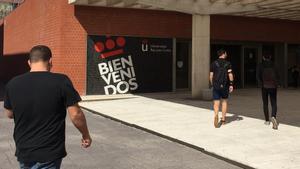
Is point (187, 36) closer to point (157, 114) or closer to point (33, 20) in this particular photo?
point (33, 20)

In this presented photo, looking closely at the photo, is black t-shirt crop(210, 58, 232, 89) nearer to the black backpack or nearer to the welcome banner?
the black backpack

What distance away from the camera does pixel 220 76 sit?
449 inches

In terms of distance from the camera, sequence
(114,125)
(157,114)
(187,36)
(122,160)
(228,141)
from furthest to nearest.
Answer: (187,36) → (157,114) → (114,125) → (228,141) → (122,160)

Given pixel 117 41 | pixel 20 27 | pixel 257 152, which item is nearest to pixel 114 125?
pixel 257 152

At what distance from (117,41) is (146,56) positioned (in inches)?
68.4

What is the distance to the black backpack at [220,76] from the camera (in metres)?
11.4

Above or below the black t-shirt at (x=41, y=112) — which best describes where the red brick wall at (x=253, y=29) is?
above

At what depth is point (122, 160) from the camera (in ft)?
26.4

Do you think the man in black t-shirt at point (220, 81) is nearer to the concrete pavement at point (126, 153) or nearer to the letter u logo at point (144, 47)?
the concrete pavement at point (126, 153)

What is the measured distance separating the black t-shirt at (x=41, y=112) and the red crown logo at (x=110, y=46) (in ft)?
62.9

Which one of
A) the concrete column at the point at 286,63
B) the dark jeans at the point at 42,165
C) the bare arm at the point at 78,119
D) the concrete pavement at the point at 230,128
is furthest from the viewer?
the concrete column at the point at 286,63

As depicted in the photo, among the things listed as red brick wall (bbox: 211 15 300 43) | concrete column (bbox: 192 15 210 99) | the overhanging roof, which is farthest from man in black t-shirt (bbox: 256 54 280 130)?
red brick wall (bbox: 211 15 300 43)

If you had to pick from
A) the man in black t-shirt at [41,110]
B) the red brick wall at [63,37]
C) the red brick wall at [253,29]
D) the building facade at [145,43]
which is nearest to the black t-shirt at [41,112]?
the man in black t-shirt at [41,110]

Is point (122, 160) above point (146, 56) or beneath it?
beneath
